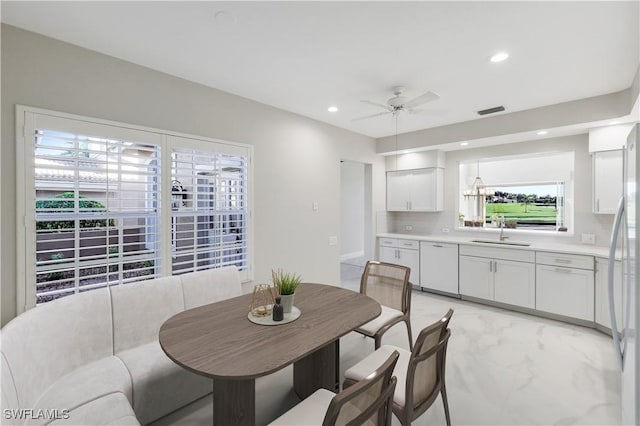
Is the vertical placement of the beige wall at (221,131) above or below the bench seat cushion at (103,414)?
above

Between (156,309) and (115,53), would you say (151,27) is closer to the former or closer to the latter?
(115,53)

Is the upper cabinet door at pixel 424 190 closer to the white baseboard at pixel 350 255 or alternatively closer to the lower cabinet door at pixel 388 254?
the lower cabinet door at pixel 388 254

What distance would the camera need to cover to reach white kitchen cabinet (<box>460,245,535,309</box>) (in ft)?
12.5

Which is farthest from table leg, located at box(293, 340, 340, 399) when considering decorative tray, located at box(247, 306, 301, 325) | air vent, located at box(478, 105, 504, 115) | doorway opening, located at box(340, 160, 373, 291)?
doorway opening, located at box(340, 160, 373, 291)

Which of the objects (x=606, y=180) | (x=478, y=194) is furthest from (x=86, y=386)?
(x=478, y=194)

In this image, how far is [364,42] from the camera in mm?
2168

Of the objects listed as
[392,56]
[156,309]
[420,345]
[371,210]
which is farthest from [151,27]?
[371,210]

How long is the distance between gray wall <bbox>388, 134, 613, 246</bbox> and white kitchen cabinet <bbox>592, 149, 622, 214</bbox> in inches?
13.2

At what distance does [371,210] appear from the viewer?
5.34 meters

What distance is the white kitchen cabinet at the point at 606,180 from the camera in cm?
336

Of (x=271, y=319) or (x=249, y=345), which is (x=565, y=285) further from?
(x=249, y=345)

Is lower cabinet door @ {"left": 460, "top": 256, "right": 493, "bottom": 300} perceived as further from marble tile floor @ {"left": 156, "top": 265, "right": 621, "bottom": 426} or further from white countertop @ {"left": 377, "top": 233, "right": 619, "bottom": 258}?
marble tile floor @ {"left": 156, "top": 265, "right": 621, "bottom": 426}

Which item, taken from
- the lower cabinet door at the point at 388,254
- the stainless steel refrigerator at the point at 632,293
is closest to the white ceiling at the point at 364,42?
the stainless steel refrigerator at the point at 632,293

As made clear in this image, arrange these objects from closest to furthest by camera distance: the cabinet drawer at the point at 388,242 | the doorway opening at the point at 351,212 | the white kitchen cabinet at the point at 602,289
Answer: the white kitchen cabinet at the point at 602,289 → the cabinet drawer at the point at 388,242 → the doorway opening at the point at 351,212
